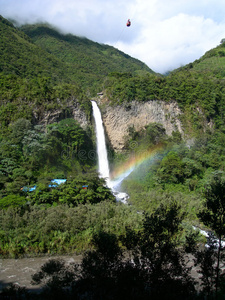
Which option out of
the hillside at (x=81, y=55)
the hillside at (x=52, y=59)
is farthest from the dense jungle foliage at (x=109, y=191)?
the hillside at (x=81, y=55)

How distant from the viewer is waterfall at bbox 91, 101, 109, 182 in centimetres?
2689

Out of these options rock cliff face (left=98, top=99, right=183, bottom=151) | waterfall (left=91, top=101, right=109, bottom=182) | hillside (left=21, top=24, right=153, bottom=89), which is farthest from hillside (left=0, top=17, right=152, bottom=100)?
waterfall (left=91, top=101, right=109, bottom=182)

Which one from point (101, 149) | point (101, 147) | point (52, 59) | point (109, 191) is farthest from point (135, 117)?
point (52, 59)

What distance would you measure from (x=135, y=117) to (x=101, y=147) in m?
6.83

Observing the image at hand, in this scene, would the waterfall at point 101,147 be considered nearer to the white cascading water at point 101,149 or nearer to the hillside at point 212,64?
the white cascading water at point 101,149

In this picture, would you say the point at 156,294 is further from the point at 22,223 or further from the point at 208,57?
the point at 208,57

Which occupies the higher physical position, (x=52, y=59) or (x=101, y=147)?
(x=52, y=59)

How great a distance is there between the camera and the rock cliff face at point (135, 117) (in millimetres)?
30828

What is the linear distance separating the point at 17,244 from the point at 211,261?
989 centimetres

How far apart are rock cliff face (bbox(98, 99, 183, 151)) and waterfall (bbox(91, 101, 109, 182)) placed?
1.32 metres

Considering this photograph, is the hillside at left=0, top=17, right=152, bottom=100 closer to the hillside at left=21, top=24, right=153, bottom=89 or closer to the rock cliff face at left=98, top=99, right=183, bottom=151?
the hillside at left=21, top=24, right=153, bottom=89

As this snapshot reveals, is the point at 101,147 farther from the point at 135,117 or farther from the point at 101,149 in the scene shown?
the point at 135,117

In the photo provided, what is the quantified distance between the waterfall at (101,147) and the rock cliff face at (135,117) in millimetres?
1324

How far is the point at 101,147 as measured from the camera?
2812 centimetres
